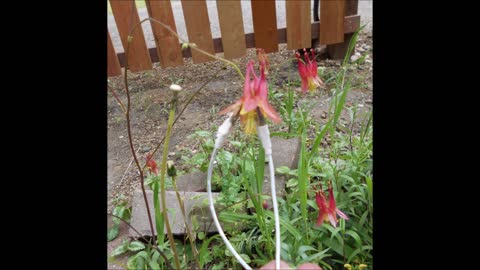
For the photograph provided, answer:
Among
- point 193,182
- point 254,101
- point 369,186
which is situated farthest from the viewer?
point 193,182

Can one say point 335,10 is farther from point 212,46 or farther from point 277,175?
point 277,175

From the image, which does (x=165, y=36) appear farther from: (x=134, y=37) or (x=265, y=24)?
(x=265, y=24)

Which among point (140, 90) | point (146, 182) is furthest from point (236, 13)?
point (146, 182)

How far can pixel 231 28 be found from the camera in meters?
2.29

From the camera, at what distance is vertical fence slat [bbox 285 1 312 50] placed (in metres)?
2.29

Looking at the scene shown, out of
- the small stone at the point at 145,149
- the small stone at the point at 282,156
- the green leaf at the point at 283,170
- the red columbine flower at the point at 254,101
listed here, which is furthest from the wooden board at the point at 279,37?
the red columbine flower at the point at 254,101

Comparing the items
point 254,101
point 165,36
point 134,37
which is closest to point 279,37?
point 165,36

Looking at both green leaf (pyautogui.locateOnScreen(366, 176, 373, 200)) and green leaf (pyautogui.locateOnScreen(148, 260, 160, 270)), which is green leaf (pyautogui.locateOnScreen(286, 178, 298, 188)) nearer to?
green leaf (pyautogui.locateOnScreen(366, 176, 373, 200))

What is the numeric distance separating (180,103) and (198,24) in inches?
18.3

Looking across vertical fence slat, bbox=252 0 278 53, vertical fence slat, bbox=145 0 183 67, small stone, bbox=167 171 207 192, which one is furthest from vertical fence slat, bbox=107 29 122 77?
small stone, bbox=167 171 207 192

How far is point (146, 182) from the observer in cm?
148

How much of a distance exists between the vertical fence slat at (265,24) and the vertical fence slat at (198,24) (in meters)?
0.26

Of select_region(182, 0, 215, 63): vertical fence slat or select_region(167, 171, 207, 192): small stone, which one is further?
select_region(182, 0, 215, 63): vertical fence slat
